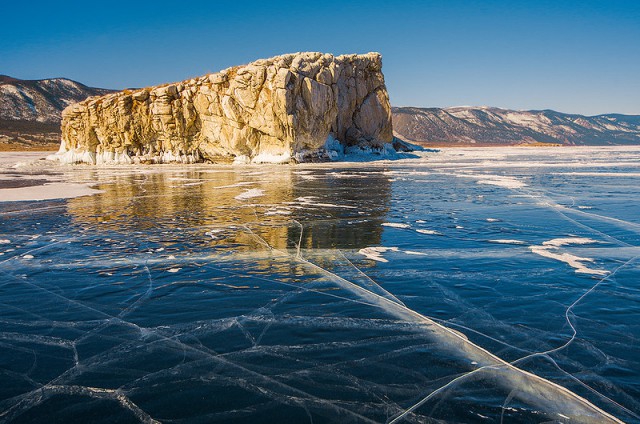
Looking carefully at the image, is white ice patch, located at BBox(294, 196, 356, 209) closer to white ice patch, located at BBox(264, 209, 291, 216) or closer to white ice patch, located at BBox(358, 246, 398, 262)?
white ice patch, located at BBox(264, 209, 291, 216)

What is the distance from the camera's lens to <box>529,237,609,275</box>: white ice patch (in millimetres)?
7551

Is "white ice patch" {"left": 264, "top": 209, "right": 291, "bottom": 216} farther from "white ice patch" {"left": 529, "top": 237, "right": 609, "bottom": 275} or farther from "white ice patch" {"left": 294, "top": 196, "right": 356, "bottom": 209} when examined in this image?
"white ice patch" {"left": 529, "top": 237, "right": 609, "bottom": 275}

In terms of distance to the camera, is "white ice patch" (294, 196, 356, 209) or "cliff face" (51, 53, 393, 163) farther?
"cliff face" (51, 53, 393, 163)

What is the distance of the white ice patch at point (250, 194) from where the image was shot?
18592mm

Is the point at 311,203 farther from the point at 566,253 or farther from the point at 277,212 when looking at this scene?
the point at 566,253

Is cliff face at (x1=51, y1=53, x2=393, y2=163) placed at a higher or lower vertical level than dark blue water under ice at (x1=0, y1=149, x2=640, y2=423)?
higher

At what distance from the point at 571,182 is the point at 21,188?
28080 millimetres

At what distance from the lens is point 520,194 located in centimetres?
1809

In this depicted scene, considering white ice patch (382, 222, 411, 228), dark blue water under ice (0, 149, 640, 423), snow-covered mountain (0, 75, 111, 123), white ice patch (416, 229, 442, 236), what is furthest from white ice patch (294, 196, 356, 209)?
snow-covered mountain (0, 75, 111, 123)

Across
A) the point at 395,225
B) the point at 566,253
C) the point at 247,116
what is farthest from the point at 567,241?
the point at 247,116

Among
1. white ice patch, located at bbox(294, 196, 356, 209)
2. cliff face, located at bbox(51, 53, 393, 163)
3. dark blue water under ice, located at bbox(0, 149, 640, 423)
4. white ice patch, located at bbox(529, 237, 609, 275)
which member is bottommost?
dark blue water under ice, located at bbox(0, 149, 640, 423)

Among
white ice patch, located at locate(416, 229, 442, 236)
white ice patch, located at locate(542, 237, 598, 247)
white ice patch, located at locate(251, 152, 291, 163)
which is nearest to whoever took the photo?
white ice patch, located at locate(542, 237, 598, 247)

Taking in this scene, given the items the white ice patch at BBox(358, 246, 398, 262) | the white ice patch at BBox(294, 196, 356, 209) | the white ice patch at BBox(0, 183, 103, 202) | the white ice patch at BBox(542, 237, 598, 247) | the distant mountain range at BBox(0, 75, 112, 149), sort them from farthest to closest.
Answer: the distant mountain range at BBox(0, 75, 112, 149), the white ice patch at BBox(0, 183, 103, 202), the white ice patch at BBox(294, 196, 356, 209), the white ice patch at BBox(542, 237, 598, 247), the white ice patch at BBox(358, 246, 398, 262)

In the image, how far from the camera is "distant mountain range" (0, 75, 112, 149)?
117775 millimetres
